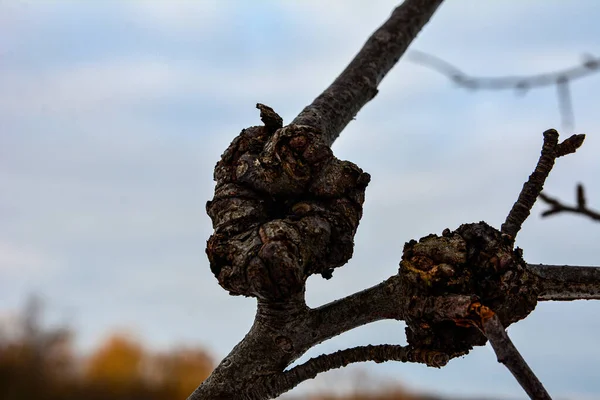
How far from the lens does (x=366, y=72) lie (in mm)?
1619

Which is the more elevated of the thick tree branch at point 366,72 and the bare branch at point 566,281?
the thick tree branch at point 366,72

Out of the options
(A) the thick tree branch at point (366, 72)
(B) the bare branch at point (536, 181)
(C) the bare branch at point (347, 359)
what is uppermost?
(A) the thick tree branch at point (366, 72)

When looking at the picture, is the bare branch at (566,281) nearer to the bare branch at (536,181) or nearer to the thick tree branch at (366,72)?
the bare branch at (536,181)

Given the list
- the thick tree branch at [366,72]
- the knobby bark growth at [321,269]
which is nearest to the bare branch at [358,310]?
the knobby bark growth at [321,269]

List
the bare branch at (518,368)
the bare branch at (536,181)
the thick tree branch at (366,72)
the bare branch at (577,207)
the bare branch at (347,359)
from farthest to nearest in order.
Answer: the thick tree branch at (366,72)
the bare branch at (577,207)
the bare branch at (536,181)
the bare branch at (347,359)
the bare branch at (518,368)

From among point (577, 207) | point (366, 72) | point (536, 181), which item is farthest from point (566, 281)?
point (366, 72)

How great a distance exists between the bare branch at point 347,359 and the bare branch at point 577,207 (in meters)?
0.52

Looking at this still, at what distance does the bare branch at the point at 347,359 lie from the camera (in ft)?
3.07

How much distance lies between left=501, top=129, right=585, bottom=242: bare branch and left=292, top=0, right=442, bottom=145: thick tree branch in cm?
43

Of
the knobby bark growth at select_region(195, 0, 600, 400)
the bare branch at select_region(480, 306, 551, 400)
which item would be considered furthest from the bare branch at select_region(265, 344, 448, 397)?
the bare branch at select_region(480, 306, 551, 400)

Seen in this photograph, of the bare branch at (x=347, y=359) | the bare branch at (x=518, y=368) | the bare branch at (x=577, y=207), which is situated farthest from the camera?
the bare branch at (x=577, y=207)

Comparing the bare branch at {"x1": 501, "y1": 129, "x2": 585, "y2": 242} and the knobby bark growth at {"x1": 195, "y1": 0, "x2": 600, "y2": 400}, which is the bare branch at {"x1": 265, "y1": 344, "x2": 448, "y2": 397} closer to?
the knobby bark growth at {"x1": 195, "y1": 0, "x2": 600, "y2": 400}

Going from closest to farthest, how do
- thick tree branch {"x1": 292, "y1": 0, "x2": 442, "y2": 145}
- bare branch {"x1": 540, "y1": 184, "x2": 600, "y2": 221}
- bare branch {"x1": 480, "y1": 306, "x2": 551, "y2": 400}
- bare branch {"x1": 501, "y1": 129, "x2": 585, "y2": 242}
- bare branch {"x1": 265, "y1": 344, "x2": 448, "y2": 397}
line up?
1. bare branch {"x1": 480, "y1": 306, "x2": 551, "y2": 400}
2. bare branch {"x1": 265, "y1": 344, "x2": 448, "y2": 397}
3. bare branch {"x1": 501, "y1": 129, "x2": 585, "y2": 242}
4. bare branch {"x1": 540, "y1": 184, "x2": 600, "y2": 221}
5. thick tree branch {"x1": 292, "y1": 0, "x2": 442, "y2": 145}

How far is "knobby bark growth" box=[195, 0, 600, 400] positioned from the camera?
3.09ft
